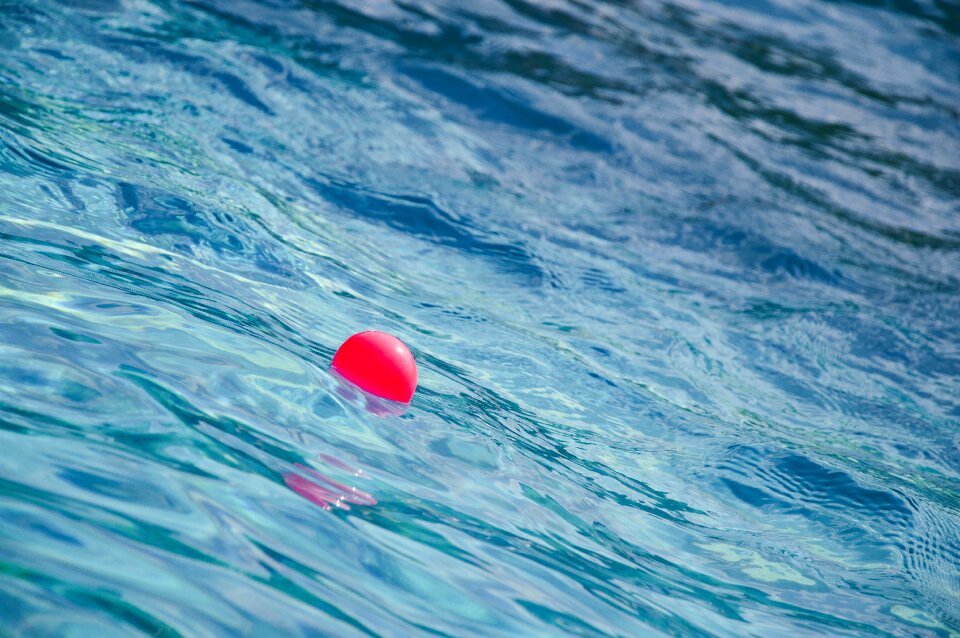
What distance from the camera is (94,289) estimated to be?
10.4 ft

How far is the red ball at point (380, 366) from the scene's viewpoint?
310 cm

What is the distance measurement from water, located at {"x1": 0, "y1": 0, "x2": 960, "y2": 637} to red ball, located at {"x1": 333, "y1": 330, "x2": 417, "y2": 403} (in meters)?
0.08

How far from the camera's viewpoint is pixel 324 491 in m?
2.47

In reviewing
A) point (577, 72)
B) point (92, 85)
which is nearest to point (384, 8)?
point (577, 72)

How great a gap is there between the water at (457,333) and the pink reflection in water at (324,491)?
11mm

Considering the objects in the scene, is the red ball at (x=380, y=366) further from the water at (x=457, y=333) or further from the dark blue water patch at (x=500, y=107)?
the dark blue water patch at (x=500, y=107)

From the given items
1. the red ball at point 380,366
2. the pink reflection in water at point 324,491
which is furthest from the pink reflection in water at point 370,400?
the pink reflection in water at point 324,491

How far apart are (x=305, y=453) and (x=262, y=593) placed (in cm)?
70

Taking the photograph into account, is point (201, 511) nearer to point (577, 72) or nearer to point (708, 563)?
point (708, 563)

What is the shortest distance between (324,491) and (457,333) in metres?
1.75

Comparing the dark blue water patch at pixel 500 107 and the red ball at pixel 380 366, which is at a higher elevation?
the dark blue water patch at pixel 500 107

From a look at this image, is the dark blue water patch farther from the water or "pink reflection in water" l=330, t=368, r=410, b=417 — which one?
"pink reflection in water" l=330, t=368, r=410, b=417

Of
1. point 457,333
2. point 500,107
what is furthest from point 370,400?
point 500,107

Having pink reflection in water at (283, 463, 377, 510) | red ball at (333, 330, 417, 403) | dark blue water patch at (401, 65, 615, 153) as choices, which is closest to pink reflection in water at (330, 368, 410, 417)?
red ball at (333, 330, 417, 403)
